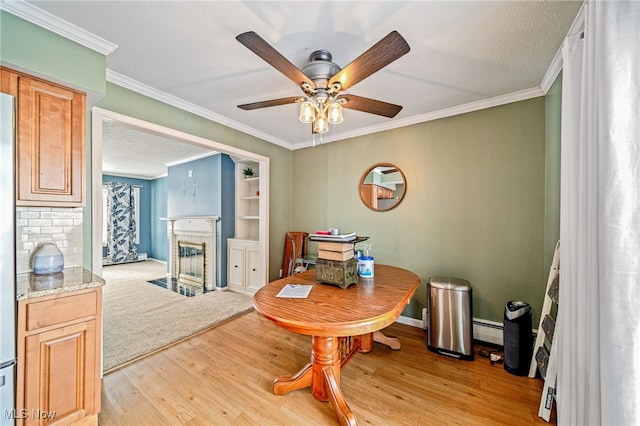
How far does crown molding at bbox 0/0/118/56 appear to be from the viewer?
136 cm

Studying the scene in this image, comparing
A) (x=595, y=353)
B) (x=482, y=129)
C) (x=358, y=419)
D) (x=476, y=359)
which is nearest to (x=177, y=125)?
(x=358, y=419)

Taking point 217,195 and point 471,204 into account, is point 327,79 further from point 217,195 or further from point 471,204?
point 217,195

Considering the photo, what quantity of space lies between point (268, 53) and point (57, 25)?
1.49m

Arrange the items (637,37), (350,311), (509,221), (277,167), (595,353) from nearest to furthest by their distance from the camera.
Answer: (637,37) → (595,353) → (350,311) → (509,221) → (277,167)

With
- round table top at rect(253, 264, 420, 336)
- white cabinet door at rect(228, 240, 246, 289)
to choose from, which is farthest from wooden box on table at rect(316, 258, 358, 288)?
white cabinet door at rect(228, 240, 246, 289)

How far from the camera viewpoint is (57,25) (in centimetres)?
148

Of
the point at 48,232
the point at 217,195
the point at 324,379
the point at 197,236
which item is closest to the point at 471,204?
the point at 324,379

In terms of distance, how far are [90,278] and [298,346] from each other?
5.81ft

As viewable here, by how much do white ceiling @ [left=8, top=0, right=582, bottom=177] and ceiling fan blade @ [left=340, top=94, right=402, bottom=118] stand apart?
0.36 m

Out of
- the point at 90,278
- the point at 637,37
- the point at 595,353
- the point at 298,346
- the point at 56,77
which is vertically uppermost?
the point at 56,77

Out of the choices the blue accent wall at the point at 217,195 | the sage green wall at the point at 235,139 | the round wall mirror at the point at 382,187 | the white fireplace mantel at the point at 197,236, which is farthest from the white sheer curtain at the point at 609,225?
the white fireplace mantel at the point at 197,236

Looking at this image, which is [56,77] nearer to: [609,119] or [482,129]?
[609,119]

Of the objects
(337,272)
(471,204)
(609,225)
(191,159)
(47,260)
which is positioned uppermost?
(191,159)

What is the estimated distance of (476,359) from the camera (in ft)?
7.03
